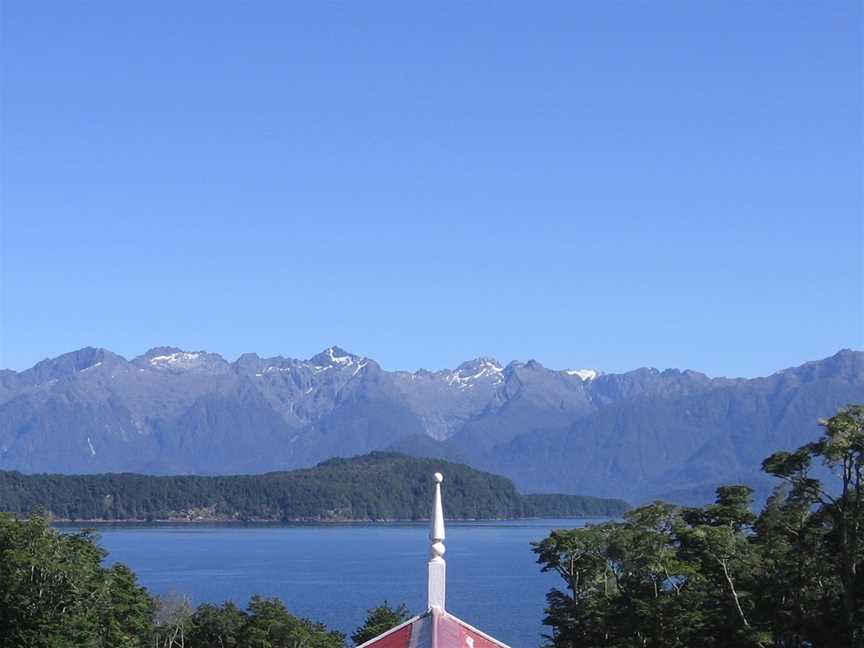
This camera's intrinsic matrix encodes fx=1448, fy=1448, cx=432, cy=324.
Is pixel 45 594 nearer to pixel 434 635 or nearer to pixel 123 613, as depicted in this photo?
pixel 123 613

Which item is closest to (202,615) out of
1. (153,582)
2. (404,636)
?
(404,636)

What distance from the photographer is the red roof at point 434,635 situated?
14867mm

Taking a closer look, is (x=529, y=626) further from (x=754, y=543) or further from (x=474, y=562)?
(x=474, y=562)

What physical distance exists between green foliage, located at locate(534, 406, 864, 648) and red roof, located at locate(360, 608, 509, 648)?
2466cm

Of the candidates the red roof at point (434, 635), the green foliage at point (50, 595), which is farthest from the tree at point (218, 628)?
the red roof at point (434, 635)

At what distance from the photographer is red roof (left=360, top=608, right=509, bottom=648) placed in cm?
1487

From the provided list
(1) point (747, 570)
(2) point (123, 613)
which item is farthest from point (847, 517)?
(2) point (123, 613)

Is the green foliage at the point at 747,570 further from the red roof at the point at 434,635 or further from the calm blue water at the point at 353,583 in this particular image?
the calm blue water at the point at 353,583

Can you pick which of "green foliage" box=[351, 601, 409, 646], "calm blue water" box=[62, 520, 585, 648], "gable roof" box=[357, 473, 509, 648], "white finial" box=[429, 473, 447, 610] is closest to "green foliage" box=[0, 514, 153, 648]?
"green foliage" box=[351, 601, 409, 646]

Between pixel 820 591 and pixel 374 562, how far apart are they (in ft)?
461

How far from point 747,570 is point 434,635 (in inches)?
1251

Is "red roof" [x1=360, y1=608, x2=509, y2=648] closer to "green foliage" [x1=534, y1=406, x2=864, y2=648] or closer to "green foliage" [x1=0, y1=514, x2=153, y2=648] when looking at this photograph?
"green foliage" [x1=534, y1=406, x2=864, y2=648]

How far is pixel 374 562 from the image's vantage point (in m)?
180

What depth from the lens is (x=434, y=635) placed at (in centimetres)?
1484
